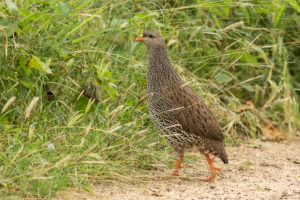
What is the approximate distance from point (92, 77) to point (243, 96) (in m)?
2.56

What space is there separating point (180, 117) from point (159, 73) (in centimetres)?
41

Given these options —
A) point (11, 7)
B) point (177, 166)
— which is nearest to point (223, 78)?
point (177, 166)

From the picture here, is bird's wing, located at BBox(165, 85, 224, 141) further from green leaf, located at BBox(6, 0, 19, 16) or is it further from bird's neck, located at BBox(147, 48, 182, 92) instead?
green leaf, located at BBox(6, 0, 19, 16)

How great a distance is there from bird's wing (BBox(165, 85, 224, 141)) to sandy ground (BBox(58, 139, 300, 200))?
360 millimetres

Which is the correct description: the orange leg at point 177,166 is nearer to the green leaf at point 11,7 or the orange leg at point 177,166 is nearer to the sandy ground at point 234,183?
the sandy ground at point 234,183

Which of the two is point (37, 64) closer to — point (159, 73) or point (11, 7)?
point (11, 7)

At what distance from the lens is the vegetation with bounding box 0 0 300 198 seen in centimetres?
323

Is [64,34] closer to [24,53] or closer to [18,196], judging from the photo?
[24,53]

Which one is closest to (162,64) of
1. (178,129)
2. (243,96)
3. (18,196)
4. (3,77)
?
(178,129)

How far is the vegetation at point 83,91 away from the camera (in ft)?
10.6

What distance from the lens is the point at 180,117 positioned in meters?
3.93

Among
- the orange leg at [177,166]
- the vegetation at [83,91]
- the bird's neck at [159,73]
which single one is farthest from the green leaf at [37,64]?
the orange leg at [177,166]

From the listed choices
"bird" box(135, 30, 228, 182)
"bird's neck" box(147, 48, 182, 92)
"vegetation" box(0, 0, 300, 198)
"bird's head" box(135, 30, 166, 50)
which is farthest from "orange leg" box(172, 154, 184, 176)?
"bird's head" box(135, 30, 166, 50)

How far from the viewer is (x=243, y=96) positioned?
620cm
